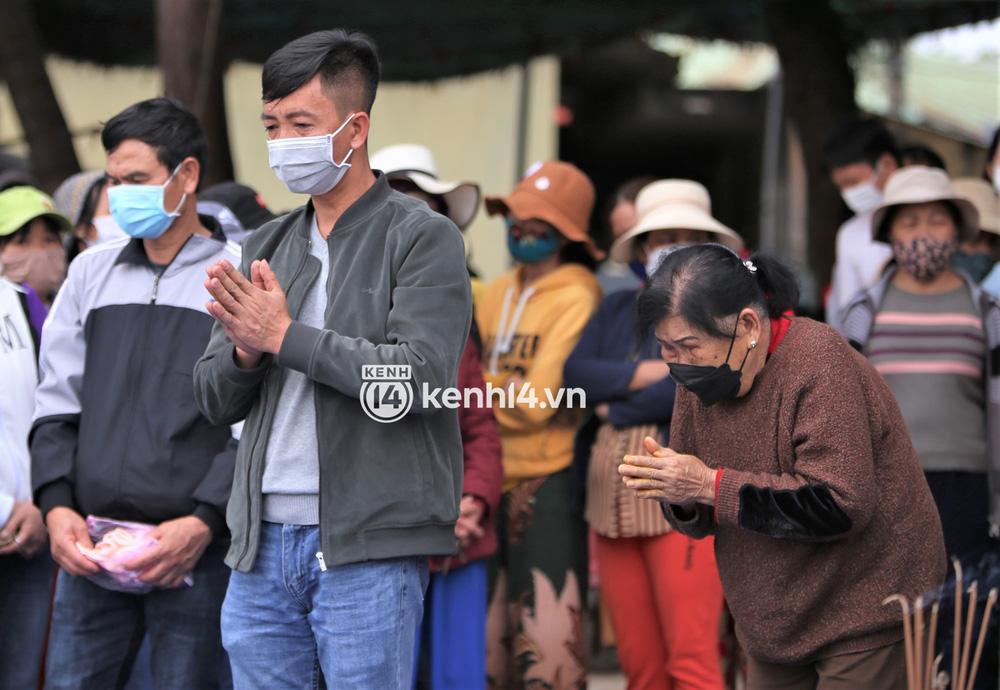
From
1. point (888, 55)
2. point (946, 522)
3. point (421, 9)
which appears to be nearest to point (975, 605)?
point (946, 522)

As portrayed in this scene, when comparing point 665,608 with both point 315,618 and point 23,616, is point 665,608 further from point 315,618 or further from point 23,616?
point 23,616

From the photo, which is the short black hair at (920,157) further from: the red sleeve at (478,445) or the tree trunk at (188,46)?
the tree trunk at (188,46)

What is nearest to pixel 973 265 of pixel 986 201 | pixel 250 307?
pixel 986 201

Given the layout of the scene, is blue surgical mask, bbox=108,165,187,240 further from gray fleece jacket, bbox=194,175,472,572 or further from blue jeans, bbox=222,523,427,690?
blue jeans, bbox=222,523,427,690

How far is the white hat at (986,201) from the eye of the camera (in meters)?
5.09

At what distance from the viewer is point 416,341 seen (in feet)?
8.45

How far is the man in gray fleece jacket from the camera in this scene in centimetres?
259

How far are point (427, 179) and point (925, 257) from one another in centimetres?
176

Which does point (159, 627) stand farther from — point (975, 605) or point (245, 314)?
point (975, 605)

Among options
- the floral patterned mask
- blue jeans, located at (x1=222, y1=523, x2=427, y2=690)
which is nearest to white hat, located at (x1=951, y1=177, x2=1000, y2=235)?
the floral patterned mask

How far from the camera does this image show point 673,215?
455 cm

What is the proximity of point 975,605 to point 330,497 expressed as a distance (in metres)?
1.48

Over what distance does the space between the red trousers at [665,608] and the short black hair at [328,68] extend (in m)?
1.99

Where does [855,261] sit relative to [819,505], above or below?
above
